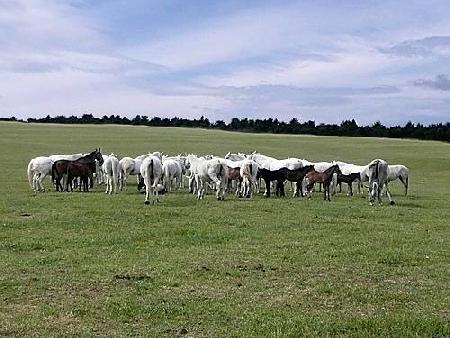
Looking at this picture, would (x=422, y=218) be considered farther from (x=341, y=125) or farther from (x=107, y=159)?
(x=341, y=125)

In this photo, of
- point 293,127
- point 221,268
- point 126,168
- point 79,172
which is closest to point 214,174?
point 126,168

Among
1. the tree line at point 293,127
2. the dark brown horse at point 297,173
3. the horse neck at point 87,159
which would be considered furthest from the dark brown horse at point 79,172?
the tree line at point 293,127

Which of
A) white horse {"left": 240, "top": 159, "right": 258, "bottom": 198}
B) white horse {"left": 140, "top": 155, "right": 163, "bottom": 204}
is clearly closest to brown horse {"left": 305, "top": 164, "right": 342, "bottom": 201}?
white horse {"left": 240, "top": 159, "right": 258, "bottom": 198}

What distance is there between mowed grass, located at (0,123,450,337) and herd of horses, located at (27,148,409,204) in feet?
5.86

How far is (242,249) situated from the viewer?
15016 millimetres

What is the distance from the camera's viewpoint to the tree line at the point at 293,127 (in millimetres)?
103325

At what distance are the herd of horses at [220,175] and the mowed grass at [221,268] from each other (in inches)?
70.4

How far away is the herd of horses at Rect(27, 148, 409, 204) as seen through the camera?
28.2m

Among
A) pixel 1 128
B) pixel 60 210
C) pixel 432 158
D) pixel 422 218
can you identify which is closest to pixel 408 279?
pixel 422 218

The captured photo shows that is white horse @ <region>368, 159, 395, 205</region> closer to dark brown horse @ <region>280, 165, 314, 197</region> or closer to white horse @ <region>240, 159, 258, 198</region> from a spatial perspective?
dark brown horse @ <region>280, 165, 314, 197</region>

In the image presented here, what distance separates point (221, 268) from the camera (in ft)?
42.1

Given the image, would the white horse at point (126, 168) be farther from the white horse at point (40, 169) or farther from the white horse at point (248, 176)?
the white horse at point (248, 176)

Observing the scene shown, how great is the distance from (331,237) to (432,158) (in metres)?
50.3

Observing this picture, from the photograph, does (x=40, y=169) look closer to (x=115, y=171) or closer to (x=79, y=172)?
(x=79, y=172)
